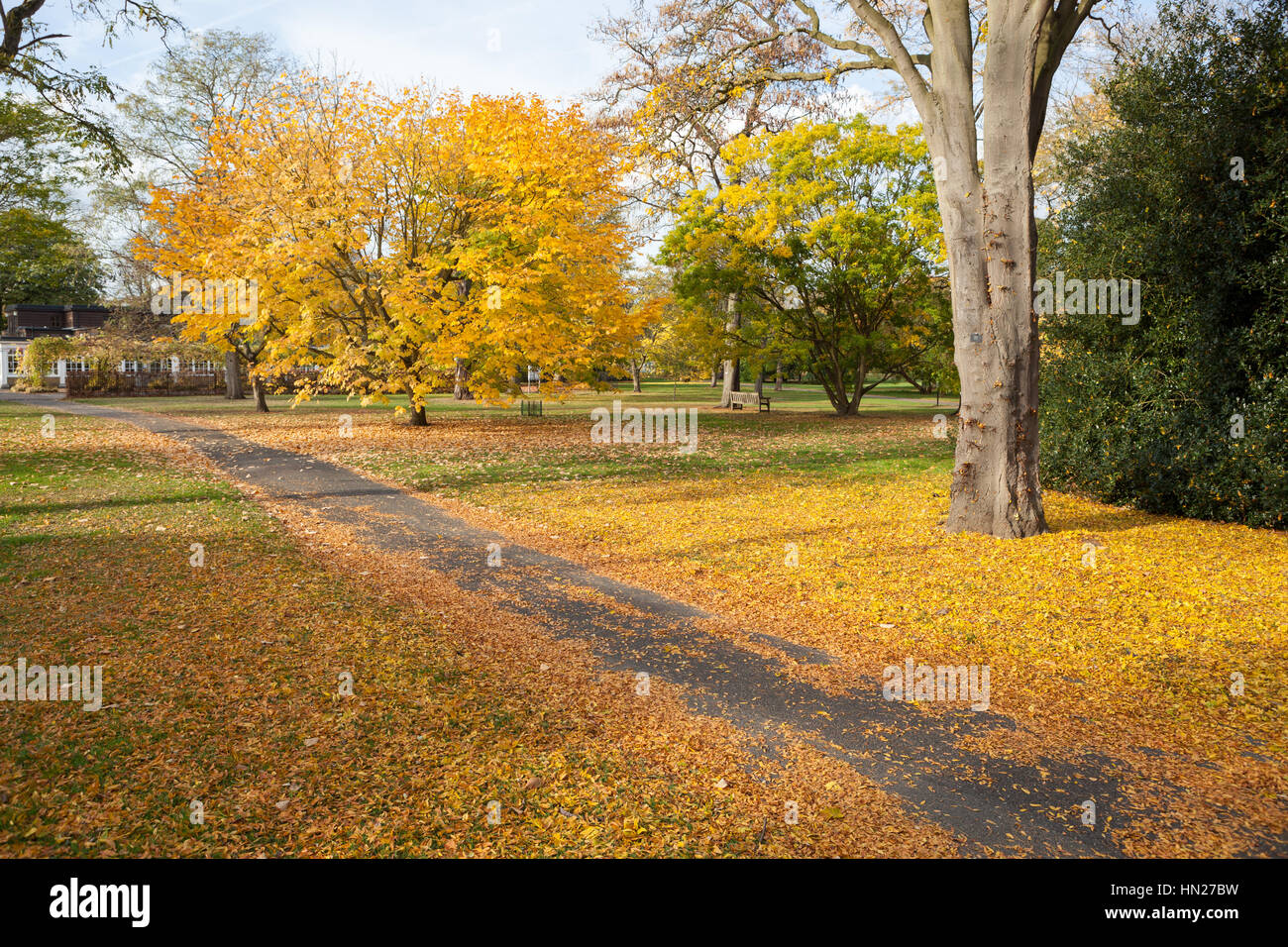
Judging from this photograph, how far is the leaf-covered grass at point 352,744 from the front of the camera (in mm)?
3350

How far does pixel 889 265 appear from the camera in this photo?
76.4ft

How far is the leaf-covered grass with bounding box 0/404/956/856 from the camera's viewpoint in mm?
3350

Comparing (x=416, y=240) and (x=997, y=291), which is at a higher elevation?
(x=416, y=240)

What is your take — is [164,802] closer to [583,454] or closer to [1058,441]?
[1058,441]
